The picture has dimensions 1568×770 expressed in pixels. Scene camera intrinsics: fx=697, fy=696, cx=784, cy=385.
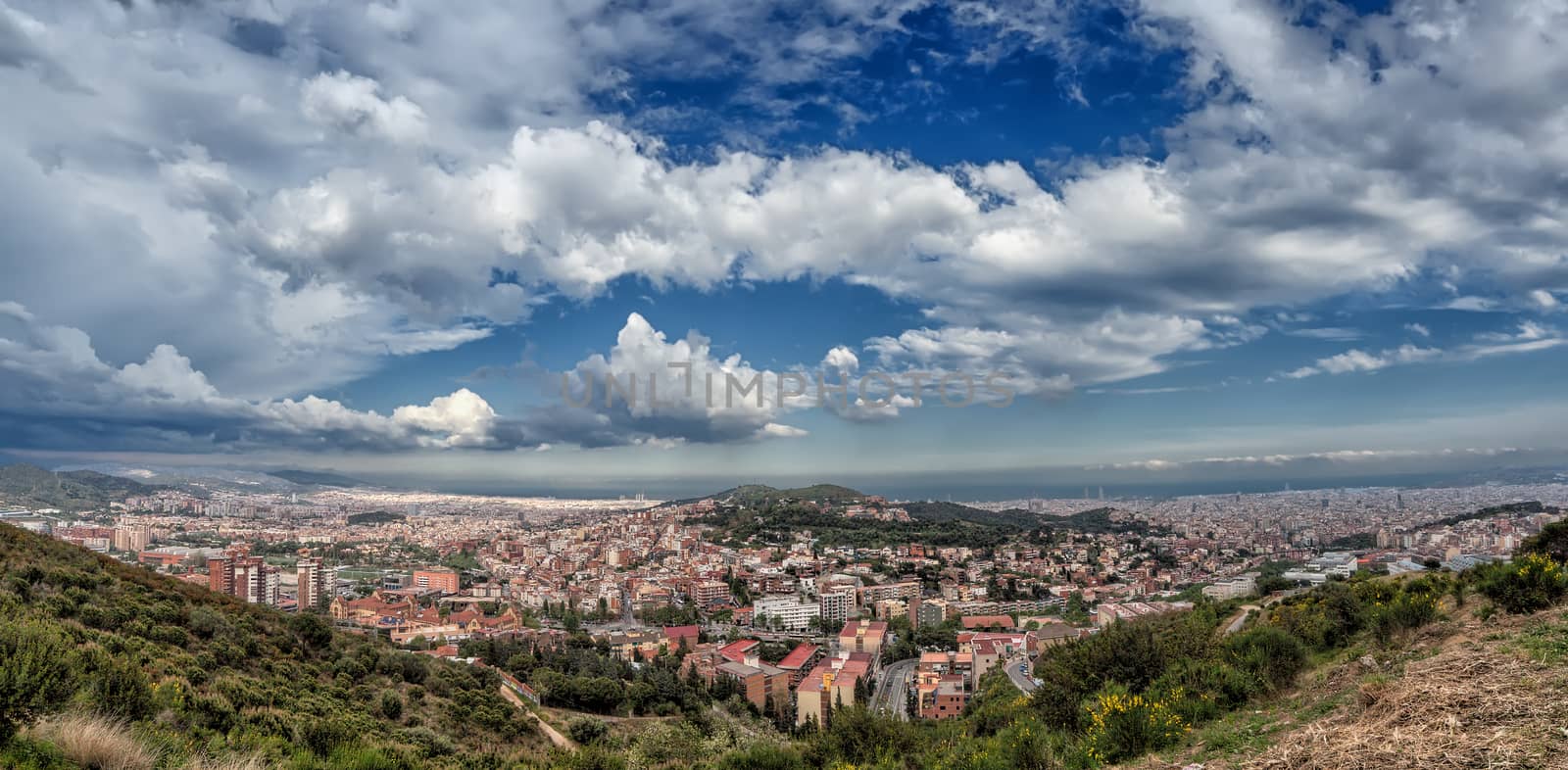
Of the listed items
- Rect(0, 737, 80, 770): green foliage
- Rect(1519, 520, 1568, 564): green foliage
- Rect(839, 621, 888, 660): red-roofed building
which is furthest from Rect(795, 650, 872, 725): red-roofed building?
Rect(0, 737, 80, 770): green foliage

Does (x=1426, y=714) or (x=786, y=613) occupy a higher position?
(x=1426, y=714)

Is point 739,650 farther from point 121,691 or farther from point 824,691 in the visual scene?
point 121,691

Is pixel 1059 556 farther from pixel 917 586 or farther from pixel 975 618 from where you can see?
pixel 975 618

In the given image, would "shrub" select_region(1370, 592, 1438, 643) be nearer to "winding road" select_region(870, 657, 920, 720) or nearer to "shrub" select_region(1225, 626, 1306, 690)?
"shrub" select_region(1225, 626, 1306, 690)

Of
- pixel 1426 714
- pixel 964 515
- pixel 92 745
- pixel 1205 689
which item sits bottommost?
pixel 964 515

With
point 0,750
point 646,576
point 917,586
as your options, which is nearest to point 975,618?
point 917,586

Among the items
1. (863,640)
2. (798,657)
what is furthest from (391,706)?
(863,640)

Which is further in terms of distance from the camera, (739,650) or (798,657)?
(739,650)
